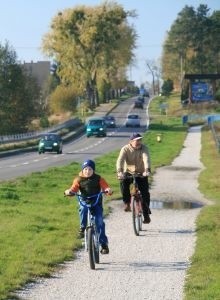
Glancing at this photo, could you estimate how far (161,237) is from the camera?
42.5ft

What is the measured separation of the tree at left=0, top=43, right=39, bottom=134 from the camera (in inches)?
3071

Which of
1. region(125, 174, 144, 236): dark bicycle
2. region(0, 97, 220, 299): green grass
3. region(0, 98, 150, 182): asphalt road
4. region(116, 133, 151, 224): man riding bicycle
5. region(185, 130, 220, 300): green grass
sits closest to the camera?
region(185, 130, 220, 300): green grass

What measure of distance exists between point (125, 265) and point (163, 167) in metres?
22.7

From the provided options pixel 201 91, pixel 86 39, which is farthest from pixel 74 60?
pixel 201 91

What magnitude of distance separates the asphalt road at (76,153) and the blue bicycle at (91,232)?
17104 millimetres

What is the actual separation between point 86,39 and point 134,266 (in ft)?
287

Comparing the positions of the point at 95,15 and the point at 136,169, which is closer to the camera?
the point at 136,169

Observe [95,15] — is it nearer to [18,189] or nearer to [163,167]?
[163,167]

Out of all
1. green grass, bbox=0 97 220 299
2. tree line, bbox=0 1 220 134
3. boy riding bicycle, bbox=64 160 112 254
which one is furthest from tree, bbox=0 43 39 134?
boy riding bicycle, bbox=64 160 112 254

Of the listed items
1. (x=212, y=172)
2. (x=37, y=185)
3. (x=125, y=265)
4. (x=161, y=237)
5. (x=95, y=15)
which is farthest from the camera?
(x=95, y=15)

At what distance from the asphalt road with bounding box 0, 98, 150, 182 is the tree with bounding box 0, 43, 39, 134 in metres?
9.43

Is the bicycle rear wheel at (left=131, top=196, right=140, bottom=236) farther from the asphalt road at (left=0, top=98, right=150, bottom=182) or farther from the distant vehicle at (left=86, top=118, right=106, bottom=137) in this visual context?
the distant vehicle at (left=86, top=118, right=106, bottom=137)

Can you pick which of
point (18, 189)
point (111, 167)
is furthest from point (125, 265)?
point (111, 167)

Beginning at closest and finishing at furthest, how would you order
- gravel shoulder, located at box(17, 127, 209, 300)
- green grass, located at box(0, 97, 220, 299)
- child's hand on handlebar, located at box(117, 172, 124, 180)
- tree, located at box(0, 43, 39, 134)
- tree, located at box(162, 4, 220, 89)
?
gravel shoulder, located at box(17, 127, 209, 300) < green grass, located at box(0, 97, 220, 299) < child's hand on handlebar, located at box(117, 172, 124, 180) < tree, located at box(0, 43, 39, 134) < tree, located at box(162, 4, 220, 89)
